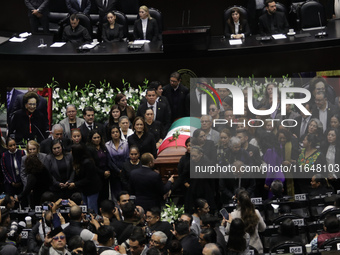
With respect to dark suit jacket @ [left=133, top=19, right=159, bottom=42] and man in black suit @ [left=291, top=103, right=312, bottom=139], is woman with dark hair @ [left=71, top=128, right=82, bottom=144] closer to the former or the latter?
man in black suit @ [left=291, top=103, right=312, bottom=139]

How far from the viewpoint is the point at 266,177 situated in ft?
31.3

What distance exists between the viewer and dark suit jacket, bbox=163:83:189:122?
11.1 meters

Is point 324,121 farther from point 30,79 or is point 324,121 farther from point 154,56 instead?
A: point 30,79

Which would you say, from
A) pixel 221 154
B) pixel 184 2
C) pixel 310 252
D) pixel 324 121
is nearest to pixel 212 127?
pixel 221 154

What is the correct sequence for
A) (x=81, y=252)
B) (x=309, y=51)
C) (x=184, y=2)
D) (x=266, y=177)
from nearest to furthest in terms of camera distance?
1. (x=81, y=252)
2. (x=266, y=177)
3. (x=309, y=51)
4. (x=184, y=2)

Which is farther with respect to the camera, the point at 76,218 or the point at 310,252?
the point at 76,218

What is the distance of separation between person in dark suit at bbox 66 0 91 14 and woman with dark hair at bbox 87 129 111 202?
4458 mm

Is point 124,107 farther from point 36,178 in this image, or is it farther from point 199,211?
point 199,211

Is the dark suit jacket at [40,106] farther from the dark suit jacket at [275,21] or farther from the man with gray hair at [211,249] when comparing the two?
the man with gray hair at [211,249]

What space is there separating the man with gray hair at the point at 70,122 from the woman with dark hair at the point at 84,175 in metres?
1.04

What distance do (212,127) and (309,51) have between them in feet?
7.91

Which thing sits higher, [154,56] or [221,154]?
[154,56]

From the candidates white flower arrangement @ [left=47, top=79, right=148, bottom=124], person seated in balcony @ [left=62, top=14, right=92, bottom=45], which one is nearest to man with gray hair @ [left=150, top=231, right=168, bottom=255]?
white flower arrangement @ [left=47, top=79, right=148, bottom=124]

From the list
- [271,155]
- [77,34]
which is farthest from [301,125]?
[77,34]
